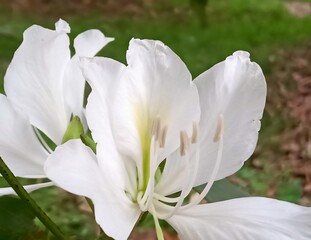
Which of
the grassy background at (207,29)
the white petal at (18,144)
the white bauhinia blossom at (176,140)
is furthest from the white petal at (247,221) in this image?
the grassy background at (207,29)

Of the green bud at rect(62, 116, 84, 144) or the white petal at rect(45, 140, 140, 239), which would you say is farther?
the green bud at rect(62, 116, 84, 144)

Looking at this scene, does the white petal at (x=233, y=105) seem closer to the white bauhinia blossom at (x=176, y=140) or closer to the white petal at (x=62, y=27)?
the white bauhinia blossom at (x=176, y=140)

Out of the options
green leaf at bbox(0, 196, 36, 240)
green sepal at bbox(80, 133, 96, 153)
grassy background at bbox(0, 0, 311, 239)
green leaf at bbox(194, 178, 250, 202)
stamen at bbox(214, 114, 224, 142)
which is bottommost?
grassy background at bbox(0, 0, 311, 239)

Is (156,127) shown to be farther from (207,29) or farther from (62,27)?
(207,29)

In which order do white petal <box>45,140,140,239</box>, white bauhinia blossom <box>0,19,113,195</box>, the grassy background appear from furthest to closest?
the grassy background → white bauhinia blossom <box>0,19,113,195</box> → white petal <box>45,140,140,239</box>

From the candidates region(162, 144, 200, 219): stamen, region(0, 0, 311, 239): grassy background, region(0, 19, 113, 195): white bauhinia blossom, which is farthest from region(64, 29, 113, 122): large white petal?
region(0, 0, 311, 239): grassy background

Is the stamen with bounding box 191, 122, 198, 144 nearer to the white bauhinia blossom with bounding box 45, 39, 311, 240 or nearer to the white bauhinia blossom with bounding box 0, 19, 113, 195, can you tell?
the white bauhinia blossom with bounding box 45, 39, 311, 240

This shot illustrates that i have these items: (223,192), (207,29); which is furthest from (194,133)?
(207,29)
